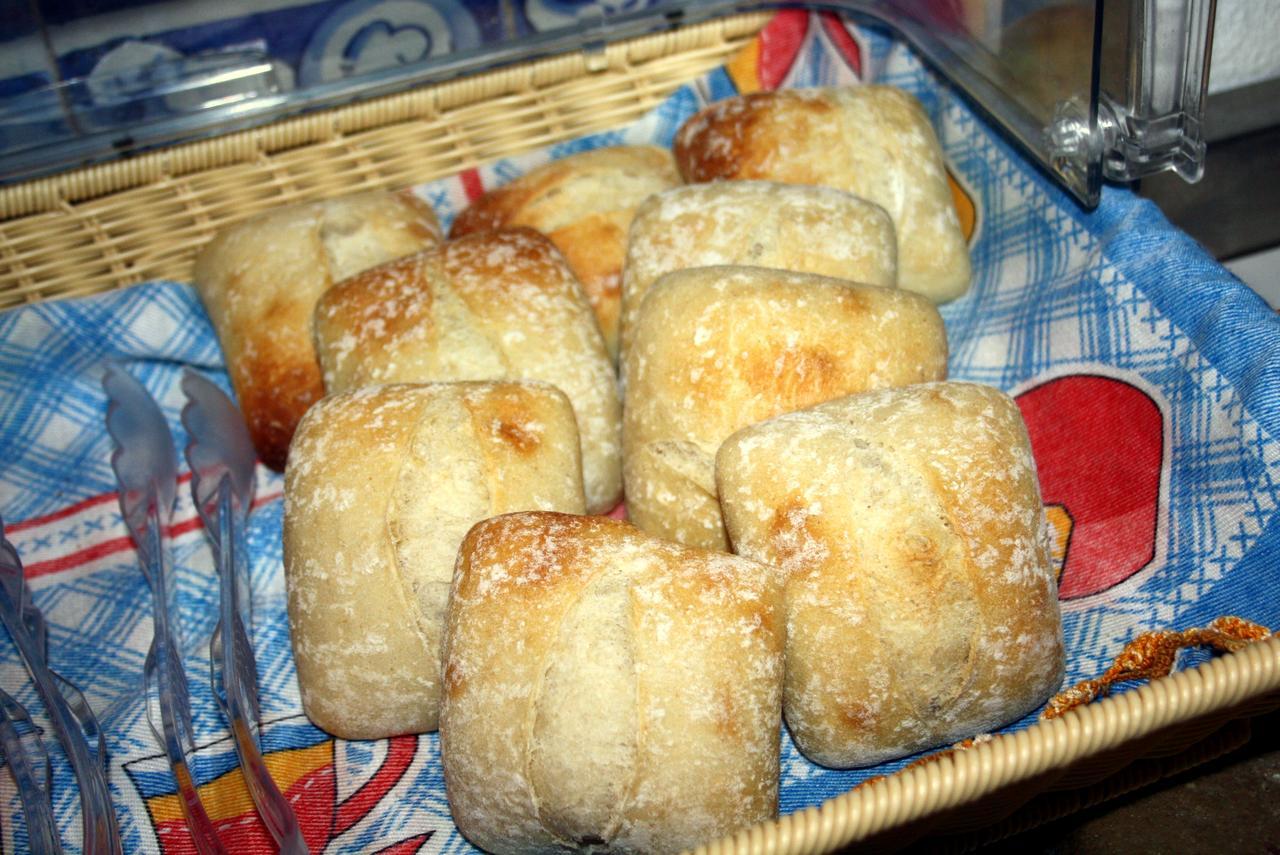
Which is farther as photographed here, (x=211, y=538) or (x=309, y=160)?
(x=309, y=160)

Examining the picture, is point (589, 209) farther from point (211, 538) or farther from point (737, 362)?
point (211, 538)

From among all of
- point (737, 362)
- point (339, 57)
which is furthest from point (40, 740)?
point (339, 57)

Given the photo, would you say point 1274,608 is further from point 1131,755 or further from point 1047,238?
point 1047,238

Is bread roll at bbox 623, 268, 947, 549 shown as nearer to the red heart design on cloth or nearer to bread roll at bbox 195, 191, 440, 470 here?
the red heart design on cloth

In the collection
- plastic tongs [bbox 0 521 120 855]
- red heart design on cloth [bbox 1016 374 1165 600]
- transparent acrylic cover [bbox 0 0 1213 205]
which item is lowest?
plastic tongs [bbox 0 521 120 855]

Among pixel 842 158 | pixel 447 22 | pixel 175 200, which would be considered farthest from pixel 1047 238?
pixel 175 200

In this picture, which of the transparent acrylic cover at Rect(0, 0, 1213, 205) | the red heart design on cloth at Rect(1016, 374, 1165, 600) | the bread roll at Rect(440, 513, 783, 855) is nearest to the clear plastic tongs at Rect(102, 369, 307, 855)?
the bread roll at Rect(440, 513, 783, 855)

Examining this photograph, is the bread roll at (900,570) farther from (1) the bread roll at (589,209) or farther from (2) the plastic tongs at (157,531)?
(2) the plastic tongs at (157,531)

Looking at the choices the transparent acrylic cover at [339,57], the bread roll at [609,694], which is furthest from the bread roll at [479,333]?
the transparent acrylic cover at [339,57]
